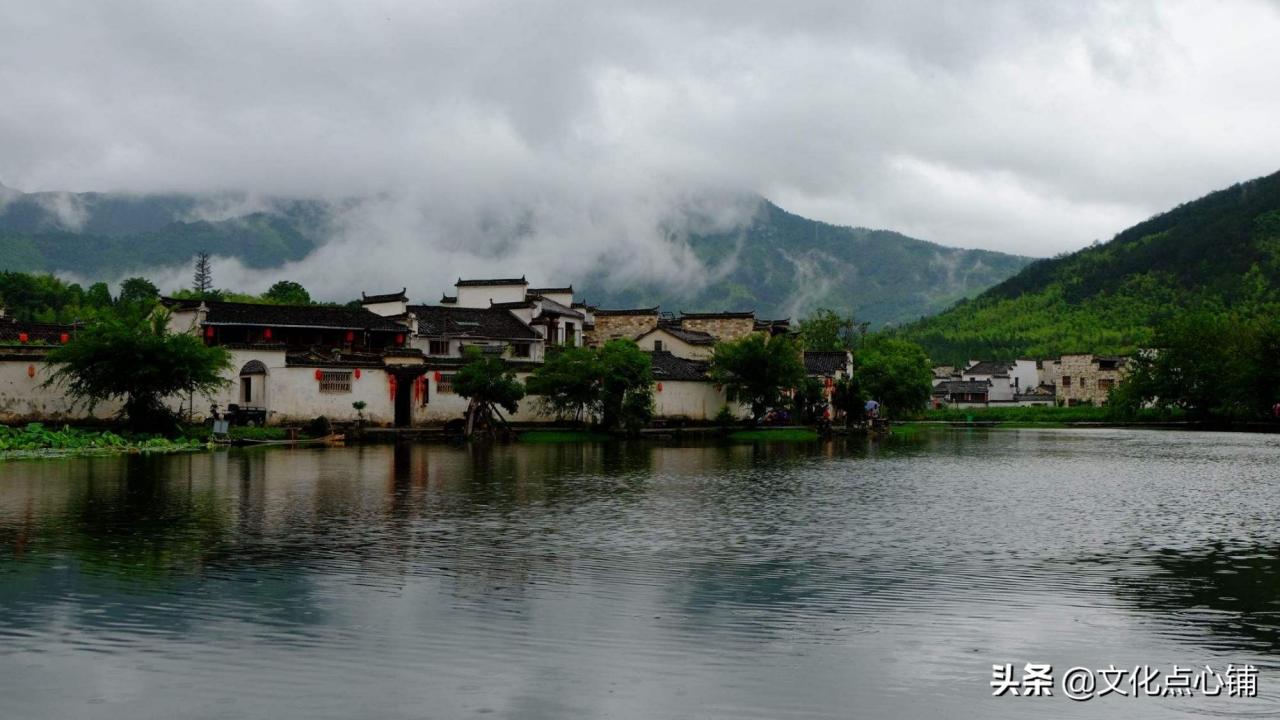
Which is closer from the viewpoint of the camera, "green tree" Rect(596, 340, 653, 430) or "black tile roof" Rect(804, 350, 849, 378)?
"green tree" Rect(596, 340, 653, 430)

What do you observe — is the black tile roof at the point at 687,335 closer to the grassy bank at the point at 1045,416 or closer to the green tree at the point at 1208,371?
the grassy bank at the point at 1045,416

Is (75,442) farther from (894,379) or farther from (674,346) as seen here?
(894,379)

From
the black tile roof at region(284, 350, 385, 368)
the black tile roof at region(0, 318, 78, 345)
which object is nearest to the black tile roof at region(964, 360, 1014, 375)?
the black tile roof at region(284, 350, 385, 368)

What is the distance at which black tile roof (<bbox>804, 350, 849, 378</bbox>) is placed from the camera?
86750mm

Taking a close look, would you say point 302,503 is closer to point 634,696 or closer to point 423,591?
point 423,591

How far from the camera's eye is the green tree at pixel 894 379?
8931 cm

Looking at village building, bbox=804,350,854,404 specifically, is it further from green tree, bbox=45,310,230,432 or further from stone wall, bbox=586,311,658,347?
green tree, bbox=45,310,230,432

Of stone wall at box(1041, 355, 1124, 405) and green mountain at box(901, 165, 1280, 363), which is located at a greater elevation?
green mountain at box(901, 165, 1280, 363)

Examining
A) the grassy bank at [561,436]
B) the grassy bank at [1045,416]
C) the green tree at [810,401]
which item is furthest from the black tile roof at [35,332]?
the grassy bank at [1045,416]

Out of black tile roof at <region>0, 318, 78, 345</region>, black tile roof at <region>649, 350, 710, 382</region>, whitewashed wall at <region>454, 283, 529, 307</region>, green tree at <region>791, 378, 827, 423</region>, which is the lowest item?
green tree at <region>791, 378, 827, 423</region>

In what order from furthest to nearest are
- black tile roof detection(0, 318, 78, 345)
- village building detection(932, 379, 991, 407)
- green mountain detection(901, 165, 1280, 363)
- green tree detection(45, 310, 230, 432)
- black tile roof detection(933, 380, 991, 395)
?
green mountain detection(901, 165, 1280, 363) < black tile roof detection(933, 380, 991, 395) < village building detection(932, 379, 991, 407) < black tile roof detection(0, 318, 78, 345) < green tree detection(45, 310, 230, 432)

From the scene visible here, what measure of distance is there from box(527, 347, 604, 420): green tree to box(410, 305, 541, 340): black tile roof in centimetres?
992

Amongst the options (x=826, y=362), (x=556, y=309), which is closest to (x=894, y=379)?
(x=826, y=362)

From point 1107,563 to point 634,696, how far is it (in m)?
10.4
